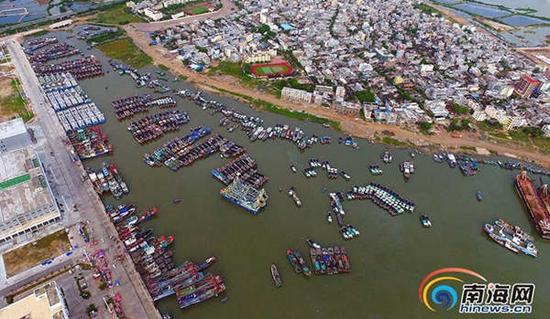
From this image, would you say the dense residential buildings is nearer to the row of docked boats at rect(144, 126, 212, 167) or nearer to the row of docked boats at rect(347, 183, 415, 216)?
the row of docked boats at rect(347, 183, 415, 216)

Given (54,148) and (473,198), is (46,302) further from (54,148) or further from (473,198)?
(473,198)

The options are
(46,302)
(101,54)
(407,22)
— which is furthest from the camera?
(407,22)

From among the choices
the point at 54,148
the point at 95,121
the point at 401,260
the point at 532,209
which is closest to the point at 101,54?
the point at 95,121

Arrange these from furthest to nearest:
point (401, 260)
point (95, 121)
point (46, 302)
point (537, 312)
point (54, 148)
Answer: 1. point (95, 121)
2. point (54, 148)
3. point (401, 260)
4. point (537, 312)
5. point (46, 302)

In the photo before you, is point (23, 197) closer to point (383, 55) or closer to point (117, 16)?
point (383, 55)

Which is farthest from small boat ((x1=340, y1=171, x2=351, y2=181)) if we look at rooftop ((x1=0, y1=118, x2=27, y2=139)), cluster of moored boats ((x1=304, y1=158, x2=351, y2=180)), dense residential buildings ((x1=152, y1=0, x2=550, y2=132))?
rooftop ((x1=0, y1=118, x2=27, y2=139))

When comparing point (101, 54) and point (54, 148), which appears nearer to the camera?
point (54, 148)

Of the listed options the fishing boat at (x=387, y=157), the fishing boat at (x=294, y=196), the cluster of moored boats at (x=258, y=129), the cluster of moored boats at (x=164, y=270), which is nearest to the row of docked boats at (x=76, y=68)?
the cluster of moored boats at (x=258, y=129)
